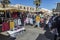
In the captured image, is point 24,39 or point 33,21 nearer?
point 24,39

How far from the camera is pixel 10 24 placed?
48.1 feet

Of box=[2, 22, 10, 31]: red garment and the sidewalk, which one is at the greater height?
box=[2, 22, 10, 31]: red garment

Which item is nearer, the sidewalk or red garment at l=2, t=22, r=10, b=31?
the sidewalk

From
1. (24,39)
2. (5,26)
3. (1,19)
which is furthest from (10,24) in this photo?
(24,39)

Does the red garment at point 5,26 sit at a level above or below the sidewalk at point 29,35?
above

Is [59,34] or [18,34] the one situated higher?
[59,34]

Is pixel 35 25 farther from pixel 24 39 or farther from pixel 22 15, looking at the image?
pixel 24 39

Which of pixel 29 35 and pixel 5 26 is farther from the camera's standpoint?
pixel 5 26

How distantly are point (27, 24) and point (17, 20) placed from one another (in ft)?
9.43

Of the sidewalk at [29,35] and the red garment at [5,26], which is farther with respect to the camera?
the red garment at [5,26]

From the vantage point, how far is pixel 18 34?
42.1ft

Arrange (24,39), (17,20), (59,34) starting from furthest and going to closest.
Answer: (17,20) → (24,39) → (59,34)

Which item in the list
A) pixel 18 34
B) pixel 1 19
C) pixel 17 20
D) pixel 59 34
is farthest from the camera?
pixel 17 20

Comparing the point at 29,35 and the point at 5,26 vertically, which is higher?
the point at 5,26
